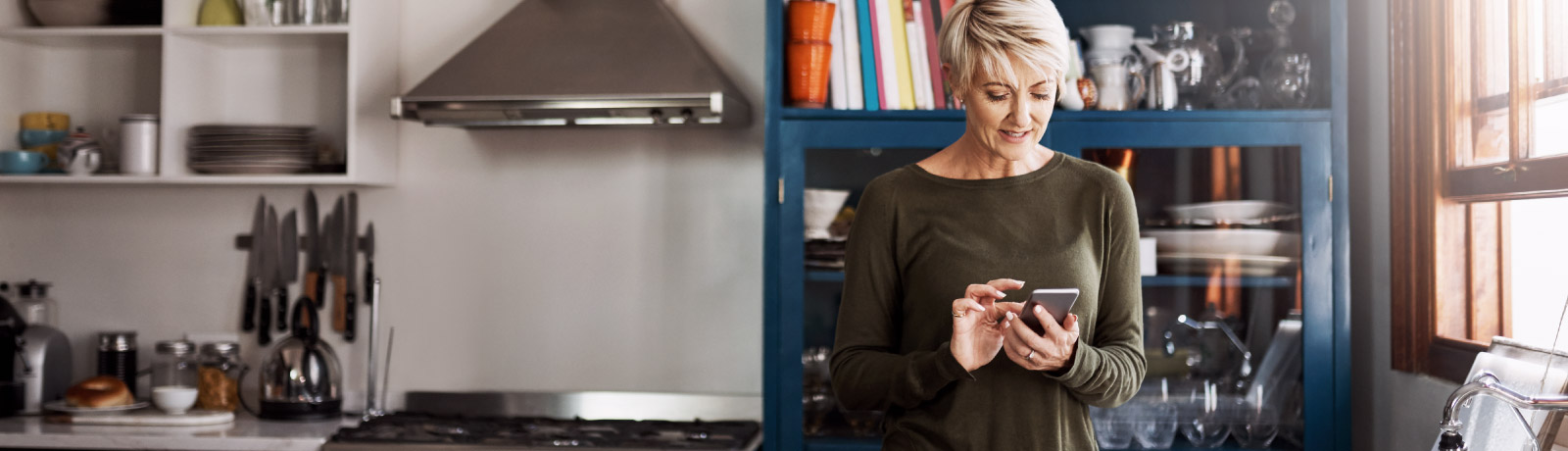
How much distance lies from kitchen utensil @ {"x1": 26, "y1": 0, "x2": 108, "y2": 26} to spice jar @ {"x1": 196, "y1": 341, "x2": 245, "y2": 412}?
91 centimetres

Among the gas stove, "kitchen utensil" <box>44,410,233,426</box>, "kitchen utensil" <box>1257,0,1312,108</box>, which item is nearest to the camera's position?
"kitchen utensil" <box>1257,0,1312,108</box>

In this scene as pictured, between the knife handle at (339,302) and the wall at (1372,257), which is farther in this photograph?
the knife handle at (339,302)

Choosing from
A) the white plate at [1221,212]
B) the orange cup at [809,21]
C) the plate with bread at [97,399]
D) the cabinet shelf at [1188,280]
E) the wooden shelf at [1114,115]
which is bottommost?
the plate with bread at [97,399]

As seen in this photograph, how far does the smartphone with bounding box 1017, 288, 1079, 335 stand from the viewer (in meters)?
1.11

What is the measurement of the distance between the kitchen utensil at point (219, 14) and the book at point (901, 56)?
1.71 m

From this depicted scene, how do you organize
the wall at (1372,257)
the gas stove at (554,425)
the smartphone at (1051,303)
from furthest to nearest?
1. the gas stove at (554,425)
2. the wall at (1372,257)
3. the smartphone at (1051,303)

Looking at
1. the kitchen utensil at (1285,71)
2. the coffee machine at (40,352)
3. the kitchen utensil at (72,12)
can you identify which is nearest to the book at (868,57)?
the kitchen utensil at (1285,71)

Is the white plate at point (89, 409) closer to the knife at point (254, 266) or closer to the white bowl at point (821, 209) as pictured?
the knife at point (254, 266)

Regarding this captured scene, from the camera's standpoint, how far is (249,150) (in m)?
2.80

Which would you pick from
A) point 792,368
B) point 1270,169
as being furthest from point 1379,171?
point 792,368

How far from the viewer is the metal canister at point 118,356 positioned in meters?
3.04

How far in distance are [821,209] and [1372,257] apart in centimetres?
119

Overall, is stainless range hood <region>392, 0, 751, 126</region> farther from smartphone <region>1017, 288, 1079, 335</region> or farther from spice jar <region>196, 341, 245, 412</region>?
Answer: smartphone <region>1017, 288, 1079, 335</region>

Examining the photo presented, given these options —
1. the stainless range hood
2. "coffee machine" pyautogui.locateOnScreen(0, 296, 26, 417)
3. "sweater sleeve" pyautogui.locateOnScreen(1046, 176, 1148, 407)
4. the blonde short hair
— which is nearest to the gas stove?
the stainless range hood
